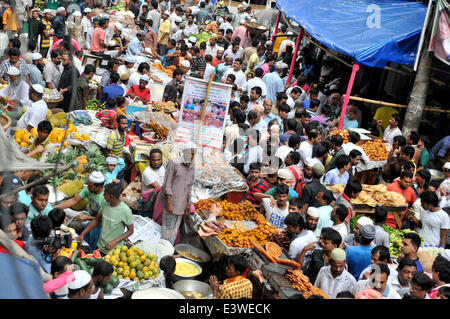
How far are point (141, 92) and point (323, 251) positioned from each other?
18.9 ft

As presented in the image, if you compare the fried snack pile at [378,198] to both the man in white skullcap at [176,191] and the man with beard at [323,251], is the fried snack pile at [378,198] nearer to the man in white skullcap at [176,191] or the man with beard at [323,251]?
the man with beard at [323,251]

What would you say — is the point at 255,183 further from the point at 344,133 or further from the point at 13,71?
the point at 13,71

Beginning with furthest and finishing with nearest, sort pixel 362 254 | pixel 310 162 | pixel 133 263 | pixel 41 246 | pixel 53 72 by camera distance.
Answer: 1. pixel 53 72
2. pixel 310 162
3. pixel 362 254
4. pixel 133 263
5. pixel 41 246

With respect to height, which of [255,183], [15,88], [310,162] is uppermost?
[15,88]

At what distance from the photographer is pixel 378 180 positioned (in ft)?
31.7

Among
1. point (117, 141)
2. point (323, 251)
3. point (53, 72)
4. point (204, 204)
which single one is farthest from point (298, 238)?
point (53, 72)

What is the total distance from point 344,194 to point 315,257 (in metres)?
1.57

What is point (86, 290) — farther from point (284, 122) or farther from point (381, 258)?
point (284, 122)

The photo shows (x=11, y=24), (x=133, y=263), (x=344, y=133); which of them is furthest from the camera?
(x=344, y=133)

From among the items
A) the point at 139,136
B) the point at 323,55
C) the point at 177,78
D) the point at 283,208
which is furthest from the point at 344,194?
the point at 323,55

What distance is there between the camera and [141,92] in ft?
34.3

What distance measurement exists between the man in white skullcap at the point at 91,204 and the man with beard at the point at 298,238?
230 centimetres

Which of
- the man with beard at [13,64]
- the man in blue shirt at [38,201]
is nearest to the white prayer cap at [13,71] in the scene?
the man with beard at [13,64]

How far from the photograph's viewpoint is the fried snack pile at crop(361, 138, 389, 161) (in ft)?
31.2
